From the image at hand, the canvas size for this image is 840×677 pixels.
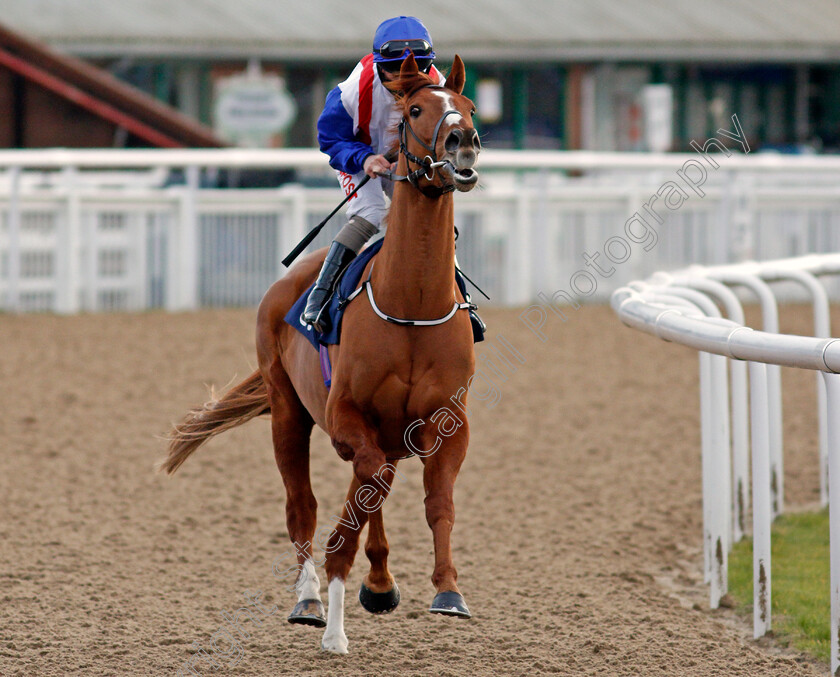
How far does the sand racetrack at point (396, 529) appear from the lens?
3.75 meters

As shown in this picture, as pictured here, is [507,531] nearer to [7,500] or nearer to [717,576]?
[717,576]

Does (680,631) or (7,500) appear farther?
(7,500)

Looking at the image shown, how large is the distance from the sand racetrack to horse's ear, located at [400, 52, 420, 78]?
1.78 metres

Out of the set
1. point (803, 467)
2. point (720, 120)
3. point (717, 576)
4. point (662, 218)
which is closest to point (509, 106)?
Answer: point (720, 120)

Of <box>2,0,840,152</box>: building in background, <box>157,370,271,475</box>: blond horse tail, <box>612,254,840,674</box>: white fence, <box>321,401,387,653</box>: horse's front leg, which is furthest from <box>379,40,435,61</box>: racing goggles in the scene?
<box>2,0,840,152</box>: building in background

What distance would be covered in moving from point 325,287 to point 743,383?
189 cm

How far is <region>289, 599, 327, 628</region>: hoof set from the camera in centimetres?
371

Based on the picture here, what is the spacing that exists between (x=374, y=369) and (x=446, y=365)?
0.21 m

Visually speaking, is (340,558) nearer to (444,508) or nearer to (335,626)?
(335,626)

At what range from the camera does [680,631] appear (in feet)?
12.8

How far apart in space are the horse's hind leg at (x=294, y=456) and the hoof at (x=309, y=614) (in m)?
0.33

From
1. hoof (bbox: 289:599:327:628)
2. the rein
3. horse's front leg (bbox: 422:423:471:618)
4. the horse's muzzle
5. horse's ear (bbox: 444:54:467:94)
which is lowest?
hoof (bbox: 289:599:327:628)

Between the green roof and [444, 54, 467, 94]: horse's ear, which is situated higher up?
the green roof

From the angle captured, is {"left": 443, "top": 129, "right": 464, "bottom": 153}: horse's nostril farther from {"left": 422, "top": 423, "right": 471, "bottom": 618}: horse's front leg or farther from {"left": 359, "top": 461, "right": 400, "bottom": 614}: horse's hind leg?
{"left": 359, "top": 461, "right": 400, "bottom": 614}: horse's hind leg
